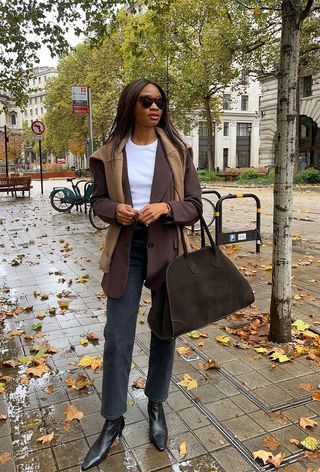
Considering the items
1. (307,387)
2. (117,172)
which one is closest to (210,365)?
(307,387)

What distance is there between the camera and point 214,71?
87.9 feet

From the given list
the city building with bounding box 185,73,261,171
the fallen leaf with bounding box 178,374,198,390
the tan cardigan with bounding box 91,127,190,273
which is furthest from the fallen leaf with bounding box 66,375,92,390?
the city building with bounding box 185,73,261,171

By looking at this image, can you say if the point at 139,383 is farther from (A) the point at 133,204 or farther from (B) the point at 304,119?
(B) the point at 304,119

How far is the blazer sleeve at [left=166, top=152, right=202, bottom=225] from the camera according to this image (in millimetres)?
2262

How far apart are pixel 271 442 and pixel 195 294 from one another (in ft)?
3.37

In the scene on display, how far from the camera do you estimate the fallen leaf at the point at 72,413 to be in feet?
9.27

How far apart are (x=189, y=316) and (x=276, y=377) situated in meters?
1.41

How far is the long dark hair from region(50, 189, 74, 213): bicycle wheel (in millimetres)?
11222

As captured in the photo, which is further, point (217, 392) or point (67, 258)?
point (67, 258)

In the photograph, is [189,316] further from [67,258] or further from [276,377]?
[67,258]

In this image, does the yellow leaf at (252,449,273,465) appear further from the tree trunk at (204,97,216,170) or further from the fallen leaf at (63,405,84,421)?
the tree trunk at (204,97,216,170)

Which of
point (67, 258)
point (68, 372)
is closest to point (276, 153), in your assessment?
point (68, 372)

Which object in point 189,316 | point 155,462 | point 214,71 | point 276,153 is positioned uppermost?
point 214,71

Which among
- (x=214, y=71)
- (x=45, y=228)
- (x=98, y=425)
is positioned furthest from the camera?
(x=214, y=71)
